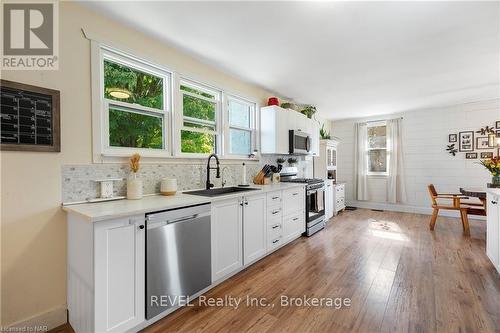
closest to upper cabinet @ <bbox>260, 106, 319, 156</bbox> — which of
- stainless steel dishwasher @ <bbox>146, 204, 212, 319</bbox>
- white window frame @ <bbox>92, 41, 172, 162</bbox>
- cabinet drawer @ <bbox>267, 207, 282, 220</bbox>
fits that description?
cabinet drawer @ <bbox>267, 207, 282, 220</bbox>

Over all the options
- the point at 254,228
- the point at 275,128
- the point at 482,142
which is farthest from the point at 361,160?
the point at 254,228

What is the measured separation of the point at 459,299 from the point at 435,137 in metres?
4.51

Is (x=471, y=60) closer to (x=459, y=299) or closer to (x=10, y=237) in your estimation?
(x=459, y=299)

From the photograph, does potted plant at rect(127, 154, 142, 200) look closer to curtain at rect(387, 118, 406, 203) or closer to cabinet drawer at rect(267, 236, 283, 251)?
cabinet drawer at rect(267, 236, 283, 251)

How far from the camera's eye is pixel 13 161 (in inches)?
61.6

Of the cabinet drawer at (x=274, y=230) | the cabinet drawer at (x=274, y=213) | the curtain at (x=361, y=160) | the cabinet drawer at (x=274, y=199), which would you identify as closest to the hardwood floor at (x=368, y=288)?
the cabinet drawer at (x=274, y=230)

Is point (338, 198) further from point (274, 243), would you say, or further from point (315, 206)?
point (274, 243)

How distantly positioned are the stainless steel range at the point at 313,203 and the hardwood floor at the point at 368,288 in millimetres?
283

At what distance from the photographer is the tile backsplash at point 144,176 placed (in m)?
1.81

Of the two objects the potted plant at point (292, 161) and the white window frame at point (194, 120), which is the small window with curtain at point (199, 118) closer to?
the white window frame at point (194, 120)

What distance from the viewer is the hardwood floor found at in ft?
5.65

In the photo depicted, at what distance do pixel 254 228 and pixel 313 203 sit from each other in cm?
166

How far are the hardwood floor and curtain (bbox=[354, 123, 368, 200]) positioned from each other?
243 centimetres

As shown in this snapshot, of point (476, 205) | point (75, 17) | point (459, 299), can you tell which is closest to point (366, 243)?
point (459, 299)
